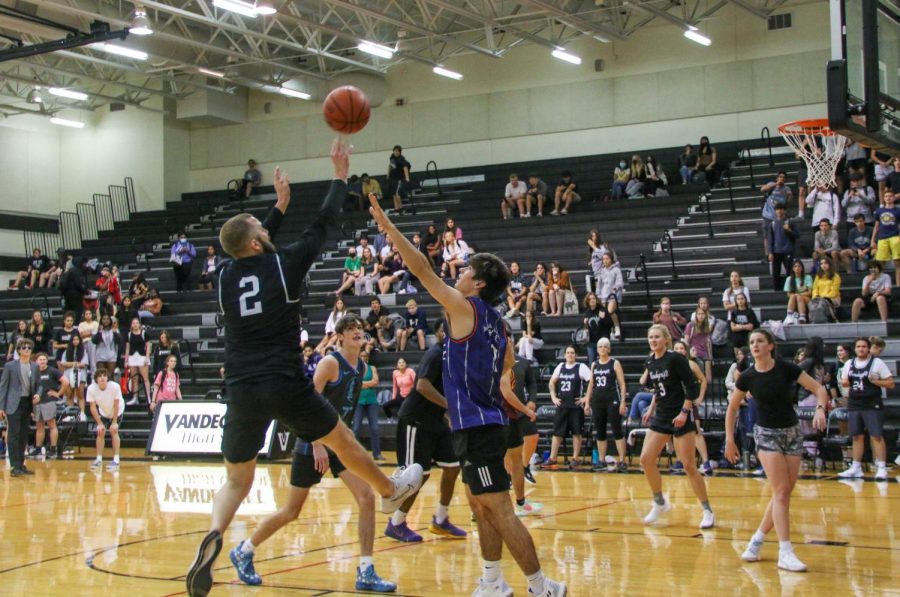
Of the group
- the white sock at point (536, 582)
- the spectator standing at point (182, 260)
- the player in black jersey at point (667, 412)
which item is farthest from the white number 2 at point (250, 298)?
the spectator standing at point (182, 260)

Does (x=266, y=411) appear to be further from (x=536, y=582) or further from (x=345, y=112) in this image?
(x=345, y=112)

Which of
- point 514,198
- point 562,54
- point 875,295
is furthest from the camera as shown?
point 514,198

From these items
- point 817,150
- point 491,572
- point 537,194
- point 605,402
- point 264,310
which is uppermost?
point 537,194

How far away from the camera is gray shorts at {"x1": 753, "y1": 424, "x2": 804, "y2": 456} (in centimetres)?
744

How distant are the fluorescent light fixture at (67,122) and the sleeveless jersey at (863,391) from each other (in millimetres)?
24654

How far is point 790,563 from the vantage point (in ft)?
23.4

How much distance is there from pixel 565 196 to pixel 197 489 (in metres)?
13.8

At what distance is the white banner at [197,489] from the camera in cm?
1122

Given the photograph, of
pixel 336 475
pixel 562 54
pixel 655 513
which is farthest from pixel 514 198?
pixel 336 475

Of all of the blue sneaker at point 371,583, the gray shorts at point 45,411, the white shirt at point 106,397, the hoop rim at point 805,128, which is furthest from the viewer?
the gray shorts at point 45,411

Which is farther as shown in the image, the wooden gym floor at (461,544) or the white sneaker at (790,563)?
the white sneaker at (790,563)

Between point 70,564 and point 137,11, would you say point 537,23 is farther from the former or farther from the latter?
point 70,564

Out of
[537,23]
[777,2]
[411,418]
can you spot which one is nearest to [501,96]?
[537,23]

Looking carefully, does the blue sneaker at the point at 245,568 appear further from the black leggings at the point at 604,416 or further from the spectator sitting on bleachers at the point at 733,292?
the spectator sitting on bleachers at the point at 733,292
